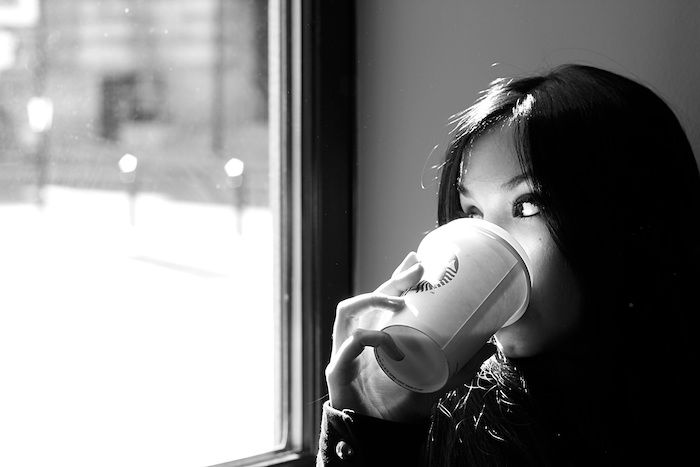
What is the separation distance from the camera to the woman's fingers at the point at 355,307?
0.77 m

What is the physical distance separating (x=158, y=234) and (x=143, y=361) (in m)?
0.19

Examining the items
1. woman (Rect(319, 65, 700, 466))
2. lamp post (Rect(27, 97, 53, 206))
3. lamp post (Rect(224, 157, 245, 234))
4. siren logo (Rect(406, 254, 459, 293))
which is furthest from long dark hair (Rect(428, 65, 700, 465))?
lamp post (Rect(27, 97, 53, 206))

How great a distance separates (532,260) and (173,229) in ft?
1.97

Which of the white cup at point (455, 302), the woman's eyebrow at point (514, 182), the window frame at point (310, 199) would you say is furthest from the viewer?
the window frame at point (310, 199)

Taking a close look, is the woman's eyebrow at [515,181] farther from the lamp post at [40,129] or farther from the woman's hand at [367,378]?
the lamp post at [40,129]

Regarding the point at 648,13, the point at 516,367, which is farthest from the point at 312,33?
the point at 516,367

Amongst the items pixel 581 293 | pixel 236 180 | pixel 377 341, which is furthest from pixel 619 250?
pixel 236 180

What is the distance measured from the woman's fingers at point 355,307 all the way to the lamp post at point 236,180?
0.41 meters

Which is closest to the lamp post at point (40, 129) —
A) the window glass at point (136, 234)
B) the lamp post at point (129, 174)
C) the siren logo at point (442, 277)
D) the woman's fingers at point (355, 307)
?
the window glass at point (136, 234)

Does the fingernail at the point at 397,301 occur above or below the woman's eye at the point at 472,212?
below

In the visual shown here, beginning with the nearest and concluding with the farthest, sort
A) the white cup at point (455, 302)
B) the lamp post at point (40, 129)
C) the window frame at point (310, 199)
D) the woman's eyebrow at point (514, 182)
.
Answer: the white cup at point (455, 302) → the woman's eyebrow at point (514, 182) → the lamp post at point (40, 129) → the window frame at point (310, 199)

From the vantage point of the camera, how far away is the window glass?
1.07 meters

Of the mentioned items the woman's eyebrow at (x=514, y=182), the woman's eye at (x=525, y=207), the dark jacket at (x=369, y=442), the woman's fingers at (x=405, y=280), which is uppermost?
the woman's eyebrow at (x=514, y=182)

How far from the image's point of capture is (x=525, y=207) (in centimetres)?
85
